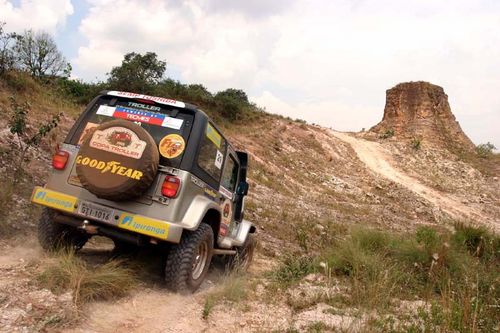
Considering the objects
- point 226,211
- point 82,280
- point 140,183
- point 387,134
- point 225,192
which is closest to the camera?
point 82,280

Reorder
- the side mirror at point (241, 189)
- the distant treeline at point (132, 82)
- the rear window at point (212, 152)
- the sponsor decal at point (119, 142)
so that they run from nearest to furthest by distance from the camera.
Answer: the sponsor decal at point (119, 142) → the rear window at point (212, 152) → the side mirror at point (241, 189) → the distant treeline at point (132, 82)

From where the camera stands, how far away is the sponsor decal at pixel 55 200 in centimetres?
430

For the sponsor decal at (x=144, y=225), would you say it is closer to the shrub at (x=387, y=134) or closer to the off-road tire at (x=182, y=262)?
the off-road tire at (x=182, y=262)

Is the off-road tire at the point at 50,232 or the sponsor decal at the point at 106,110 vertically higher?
the sponsor decal at the point at 106,110

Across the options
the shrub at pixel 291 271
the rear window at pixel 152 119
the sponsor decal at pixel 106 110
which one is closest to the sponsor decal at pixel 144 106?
the rear window at pixel 152 119

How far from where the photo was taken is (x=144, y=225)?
4.08 m

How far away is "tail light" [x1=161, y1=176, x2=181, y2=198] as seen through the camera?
420 cm

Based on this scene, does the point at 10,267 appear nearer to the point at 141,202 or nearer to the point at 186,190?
the point at 141,202

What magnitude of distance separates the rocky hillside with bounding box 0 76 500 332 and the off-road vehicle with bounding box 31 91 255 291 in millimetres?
465

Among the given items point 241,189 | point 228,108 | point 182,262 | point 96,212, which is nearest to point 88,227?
point 96,212

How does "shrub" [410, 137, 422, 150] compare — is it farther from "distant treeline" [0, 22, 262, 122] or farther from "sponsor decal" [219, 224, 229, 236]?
"sponsor decal" [219, 224, 229, 236]

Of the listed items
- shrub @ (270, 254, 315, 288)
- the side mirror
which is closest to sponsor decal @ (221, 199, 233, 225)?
the side mirror

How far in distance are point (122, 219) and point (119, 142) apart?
0.77 meters

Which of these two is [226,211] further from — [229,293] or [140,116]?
[140,116]
